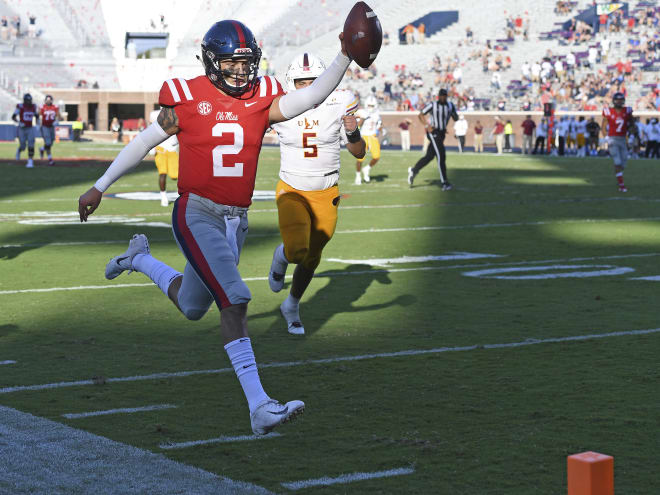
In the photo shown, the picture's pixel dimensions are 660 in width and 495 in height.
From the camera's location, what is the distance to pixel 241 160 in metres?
5.98

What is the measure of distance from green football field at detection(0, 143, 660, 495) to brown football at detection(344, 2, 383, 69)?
67.5 inches

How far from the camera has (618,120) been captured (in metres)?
21.1

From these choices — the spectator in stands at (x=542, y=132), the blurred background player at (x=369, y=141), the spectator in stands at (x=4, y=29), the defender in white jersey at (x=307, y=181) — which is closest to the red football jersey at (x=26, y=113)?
the blurred background player at (x=369, y=141)

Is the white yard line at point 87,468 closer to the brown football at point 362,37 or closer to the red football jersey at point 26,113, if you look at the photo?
the brown football at point 362,37

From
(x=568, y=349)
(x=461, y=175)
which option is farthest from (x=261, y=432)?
(x=461, y=175)

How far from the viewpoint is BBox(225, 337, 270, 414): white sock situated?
540cm

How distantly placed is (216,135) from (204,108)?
147mm

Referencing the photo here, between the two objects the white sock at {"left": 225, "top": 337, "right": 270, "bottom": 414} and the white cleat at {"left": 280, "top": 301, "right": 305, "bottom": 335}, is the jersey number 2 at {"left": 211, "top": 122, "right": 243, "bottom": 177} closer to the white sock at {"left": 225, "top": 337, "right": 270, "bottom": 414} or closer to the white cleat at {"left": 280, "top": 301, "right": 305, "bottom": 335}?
the white sock at {"left": 225, "top": 337, "right": 270, "bottom": 414}

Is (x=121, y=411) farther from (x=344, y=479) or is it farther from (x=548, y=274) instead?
(x=548, y=274)

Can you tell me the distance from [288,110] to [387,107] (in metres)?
50.3

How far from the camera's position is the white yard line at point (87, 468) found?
4.51 meters

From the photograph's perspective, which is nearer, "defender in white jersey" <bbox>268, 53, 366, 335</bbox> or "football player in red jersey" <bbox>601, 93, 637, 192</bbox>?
"defender in white jersey" <bbox>268, 53, 366, 335</bbox>

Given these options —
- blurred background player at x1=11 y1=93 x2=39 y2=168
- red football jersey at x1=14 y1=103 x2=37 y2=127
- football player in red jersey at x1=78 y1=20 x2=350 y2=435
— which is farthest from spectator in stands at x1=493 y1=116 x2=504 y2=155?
football player in red jersey at x1=78 y1=20 x2=350 y2=435

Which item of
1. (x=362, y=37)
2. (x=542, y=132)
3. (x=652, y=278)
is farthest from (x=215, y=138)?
(x=542, y=132)
